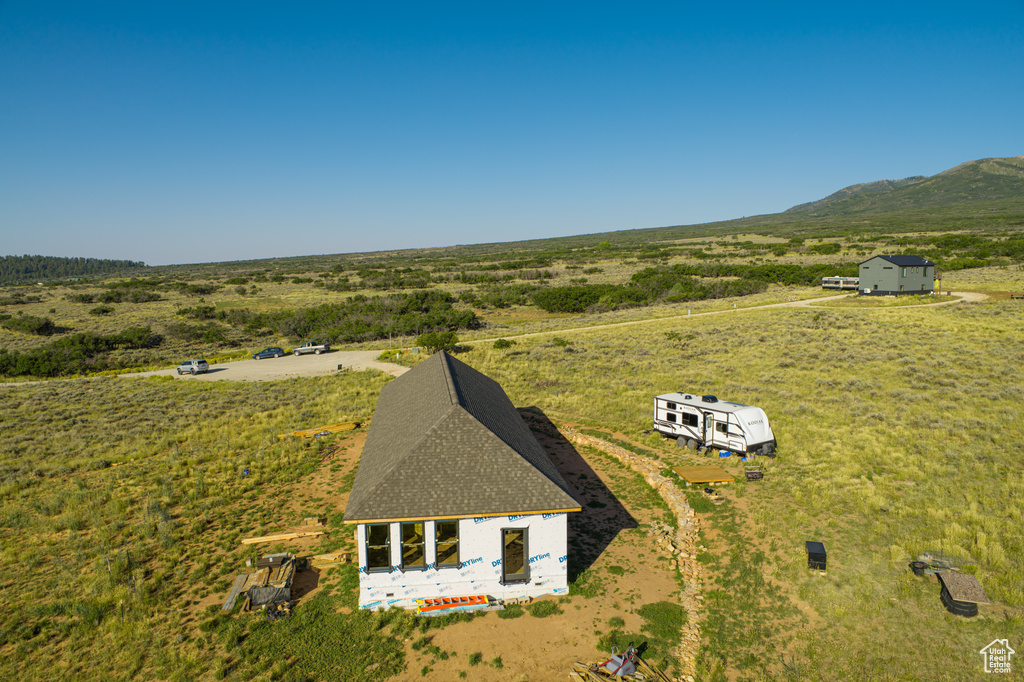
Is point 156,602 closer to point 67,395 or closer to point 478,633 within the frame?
point 478,633

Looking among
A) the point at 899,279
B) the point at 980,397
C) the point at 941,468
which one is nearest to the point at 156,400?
the point at 941,468

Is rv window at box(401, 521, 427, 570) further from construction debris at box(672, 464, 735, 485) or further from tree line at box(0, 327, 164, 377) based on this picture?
tree line at box(0, 327, 164, 377)

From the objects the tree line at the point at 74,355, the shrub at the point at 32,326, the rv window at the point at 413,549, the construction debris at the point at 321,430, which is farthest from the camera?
the shrub at the point at 32,326

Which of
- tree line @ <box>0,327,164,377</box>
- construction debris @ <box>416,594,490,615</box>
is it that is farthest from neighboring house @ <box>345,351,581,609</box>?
tree line @ <box>0,327,164,377</box>

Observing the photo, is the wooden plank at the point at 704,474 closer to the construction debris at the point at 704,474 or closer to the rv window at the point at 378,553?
the construction debris at the point at 704,474

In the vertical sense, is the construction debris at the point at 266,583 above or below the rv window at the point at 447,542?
below

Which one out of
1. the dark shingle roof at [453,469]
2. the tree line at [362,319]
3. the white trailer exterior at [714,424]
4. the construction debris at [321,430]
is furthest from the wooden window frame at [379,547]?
the tree line at [362,319]

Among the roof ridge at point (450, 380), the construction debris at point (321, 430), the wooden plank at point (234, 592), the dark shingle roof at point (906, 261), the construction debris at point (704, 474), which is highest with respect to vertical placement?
the dark shingle roof at point (906, 261)

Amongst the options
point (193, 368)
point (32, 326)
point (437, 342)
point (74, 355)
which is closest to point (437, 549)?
point (437, 342)
